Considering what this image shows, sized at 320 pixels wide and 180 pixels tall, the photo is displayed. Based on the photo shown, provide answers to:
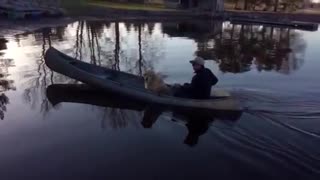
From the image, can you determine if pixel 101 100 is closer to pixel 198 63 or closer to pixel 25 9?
pixel 198 63

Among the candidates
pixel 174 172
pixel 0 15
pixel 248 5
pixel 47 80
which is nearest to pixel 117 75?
pixel 47 80

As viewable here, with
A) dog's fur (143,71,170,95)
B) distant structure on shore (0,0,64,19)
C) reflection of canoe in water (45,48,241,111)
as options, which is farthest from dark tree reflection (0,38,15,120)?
distant structure on shore (0,0,64,19)

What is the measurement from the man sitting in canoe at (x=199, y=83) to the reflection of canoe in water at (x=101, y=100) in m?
0.54

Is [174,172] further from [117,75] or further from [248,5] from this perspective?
[248,5]

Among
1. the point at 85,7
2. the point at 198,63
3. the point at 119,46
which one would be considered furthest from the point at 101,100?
the point at 85,7

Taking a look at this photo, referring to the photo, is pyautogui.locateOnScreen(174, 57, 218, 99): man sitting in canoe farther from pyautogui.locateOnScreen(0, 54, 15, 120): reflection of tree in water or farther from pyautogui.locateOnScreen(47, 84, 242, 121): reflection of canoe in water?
pyautogui.locateOnScreen(0, 54, 15, 120): reflection of tree in water

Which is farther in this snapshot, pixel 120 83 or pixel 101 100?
pixel 101 100

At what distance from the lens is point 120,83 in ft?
49.4

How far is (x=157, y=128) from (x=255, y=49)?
18979 mm

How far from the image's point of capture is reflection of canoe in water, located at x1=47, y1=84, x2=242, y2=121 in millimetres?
13398

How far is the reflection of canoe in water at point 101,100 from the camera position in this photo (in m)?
13.4

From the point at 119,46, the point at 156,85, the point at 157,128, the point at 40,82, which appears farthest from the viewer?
the point at 119,46

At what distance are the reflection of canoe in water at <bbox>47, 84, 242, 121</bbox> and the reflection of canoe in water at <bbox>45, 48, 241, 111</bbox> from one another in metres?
0.25

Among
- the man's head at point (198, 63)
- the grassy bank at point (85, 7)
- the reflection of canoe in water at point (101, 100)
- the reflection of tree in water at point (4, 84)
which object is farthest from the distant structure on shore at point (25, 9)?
the man's head at point (198, 63)
